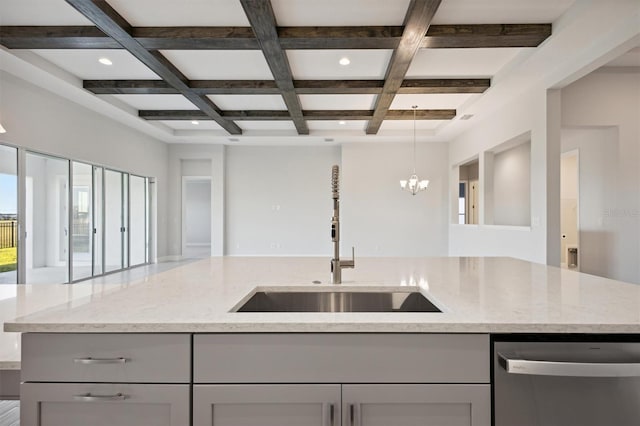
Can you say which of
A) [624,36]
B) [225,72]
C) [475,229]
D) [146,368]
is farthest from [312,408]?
[475,229]

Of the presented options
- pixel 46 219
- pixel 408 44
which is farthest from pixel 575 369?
pixel 46 219

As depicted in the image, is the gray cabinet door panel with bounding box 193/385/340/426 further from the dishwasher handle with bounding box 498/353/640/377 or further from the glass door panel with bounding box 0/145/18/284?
the glass door panel with bounding box 0/145/18/284

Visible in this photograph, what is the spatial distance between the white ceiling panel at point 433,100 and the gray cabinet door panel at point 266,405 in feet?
17.1

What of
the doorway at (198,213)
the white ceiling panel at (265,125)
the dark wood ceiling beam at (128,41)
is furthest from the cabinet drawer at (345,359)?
the doorway at (198,213)

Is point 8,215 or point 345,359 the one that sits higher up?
point 8,215

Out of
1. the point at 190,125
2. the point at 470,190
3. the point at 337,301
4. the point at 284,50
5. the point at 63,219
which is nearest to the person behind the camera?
the point at 337,301

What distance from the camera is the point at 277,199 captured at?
28.3ft

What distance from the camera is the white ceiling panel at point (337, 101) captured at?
5469 mm

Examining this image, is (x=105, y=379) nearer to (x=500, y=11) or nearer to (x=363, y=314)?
(x=363, y=314)

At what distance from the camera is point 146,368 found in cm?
93

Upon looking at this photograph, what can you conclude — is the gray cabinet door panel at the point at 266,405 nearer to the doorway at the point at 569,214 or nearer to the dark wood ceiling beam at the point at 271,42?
the dark wood ceiling beam at the point at 271,42

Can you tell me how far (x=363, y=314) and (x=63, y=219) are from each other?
6074 mm

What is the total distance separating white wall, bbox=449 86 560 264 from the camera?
14.3ft

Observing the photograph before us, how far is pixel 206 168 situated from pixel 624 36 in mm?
8033
